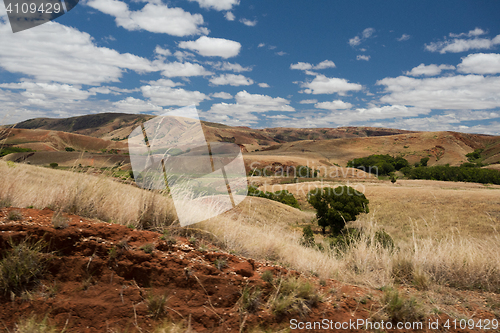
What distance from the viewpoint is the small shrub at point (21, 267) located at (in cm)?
282

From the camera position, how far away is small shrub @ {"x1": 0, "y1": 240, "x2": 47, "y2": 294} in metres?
2.82

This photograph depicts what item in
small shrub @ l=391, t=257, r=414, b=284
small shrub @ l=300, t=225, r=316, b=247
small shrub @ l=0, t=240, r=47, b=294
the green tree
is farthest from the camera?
the green tree

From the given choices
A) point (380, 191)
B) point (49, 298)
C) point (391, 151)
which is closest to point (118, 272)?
point (49, 298)

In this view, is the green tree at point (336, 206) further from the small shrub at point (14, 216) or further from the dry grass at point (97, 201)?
the small shrub at point (14, 216)

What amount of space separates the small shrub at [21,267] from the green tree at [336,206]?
78.9ft

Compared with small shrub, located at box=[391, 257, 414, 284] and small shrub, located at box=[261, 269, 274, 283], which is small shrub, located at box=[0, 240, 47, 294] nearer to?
small shrub, located at box=[261, 269, 274, 283]

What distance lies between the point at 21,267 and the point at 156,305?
1510mm

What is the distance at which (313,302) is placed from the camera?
321 centimetres

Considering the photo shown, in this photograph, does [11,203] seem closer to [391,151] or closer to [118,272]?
[118,272]

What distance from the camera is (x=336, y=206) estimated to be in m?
25.9

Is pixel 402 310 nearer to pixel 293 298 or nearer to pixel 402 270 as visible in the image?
pixel 293 298

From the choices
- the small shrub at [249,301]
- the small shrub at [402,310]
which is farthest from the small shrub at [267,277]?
the small shrub at [402,310]

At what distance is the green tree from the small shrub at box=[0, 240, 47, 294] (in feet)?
78.9

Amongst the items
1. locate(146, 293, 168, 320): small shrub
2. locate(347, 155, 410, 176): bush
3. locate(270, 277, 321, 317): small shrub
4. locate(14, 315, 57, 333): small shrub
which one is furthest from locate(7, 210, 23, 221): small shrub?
locate(347, 155, 410, 176): bush
